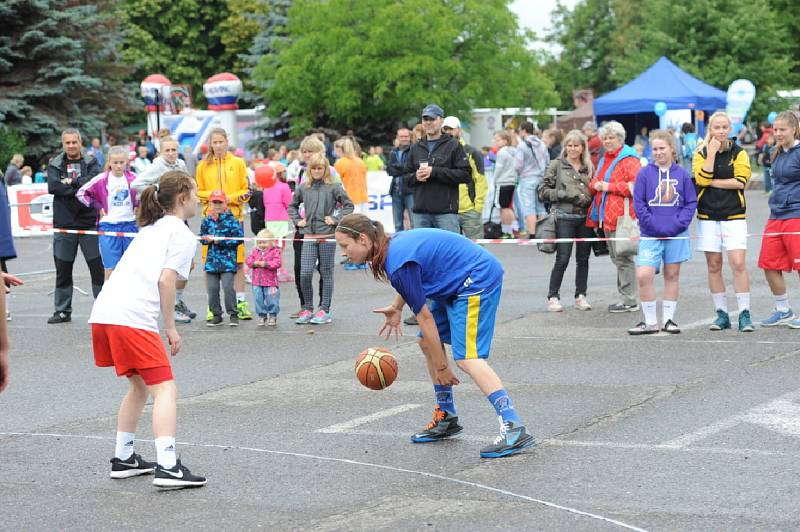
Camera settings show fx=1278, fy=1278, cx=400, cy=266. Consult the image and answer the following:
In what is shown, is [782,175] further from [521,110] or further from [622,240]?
[521,110]

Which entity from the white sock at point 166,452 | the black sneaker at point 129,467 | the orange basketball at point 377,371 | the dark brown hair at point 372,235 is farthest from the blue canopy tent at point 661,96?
the white sock at point 166,452

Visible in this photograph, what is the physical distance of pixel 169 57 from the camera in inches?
2542

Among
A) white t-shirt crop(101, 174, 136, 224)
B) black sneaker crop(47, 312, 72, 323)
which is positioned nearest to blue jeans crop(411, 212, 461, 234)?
white t-shirt crop(101, 174, 136, 224)

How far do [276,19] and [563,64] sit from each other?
34.9m

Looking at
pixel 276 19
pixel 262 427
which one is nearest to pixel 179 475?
pixel 262 427

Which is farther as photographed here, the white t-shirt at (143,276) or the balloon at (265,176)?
the balloon at (265,176)

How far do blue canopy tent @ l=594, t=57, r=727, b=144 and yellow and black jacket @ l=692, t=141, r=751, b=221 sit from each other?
25515 millimetres

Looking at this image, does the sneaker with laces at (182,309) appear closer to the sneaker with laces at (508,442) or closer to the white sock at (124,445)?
the white sock at (124,445)

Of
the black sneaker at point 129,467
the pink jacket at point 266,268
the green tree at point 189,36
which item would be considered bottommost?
the black sneaker at point 129,467

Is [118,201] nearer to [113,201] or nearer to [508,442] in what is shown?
[113,201]

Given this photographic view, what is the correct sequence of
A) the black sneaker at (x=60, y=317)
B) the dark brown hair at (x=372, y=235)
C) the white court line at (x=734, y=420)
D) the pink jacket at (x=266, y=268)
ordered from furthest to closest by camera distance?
1. the black sneaker at (x=60, y=317)
2. the pink jacket at (x=266, y=268)
3. the white court line at (x=734, y=420)
4. the dark brown hair at (x=372, y=235)

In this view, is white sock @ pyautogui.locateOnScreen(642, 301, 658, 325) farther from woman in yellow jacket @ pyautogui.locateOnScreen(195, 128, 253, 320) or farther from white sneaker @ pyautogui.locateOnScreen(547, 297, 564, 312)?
woman in yellow jacket @ pyautogui.locateOnScreen(195, 128, 253, 320)

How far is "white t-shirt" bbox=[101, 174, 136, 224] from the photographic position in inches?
514

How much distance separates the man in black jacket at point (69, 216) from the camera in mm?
13719
